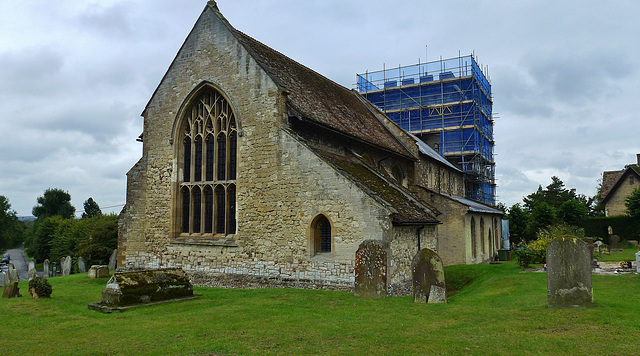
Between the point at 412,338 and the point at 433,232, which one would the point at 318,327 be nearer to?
the point at 412,338

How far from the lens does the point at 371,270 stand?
1227 cm

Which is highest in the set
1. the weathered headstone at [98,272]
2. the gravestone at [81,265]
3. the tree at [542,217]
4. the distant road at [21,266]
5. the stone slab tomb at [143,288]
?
the tree at [542,217]

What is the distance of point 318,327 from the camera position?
341 inches

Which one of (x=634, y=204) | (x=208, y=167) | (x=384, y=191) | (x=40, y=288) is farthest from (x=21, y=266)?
(x=634, y=204)

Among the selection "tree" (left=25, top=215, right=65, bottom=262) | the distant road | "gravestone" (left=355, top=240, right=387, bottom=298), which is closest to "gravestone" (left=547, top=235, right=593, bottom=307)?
"gravestone" (left=355, top=240, right=387, bottom=298)

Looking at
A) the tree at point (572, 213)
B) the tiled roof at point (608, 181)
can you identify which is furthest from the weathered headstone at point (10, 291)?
the tiled roof at point (608, 181)

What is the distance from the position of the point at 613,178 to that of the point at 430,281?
163 ft

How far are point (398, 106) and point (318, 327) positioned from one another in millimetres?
40771

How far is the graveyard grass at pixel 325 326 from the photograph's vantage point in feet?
23.4

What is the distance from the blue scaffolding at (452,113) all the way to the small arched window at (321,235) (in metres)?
29.7

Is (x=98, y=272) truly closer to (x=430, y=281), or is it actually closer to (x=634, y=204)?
(x=430, y=281)

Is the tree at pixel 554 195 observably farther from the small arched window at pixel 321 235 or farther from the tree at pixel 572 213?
the small arched window at pixel 321 235

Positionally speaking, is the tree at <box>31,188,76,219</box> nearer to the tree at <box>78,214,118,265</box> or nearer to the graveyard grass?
the tree at <box>78,214,118,265</box>

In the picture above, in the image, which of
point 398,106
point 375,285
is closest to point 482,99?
point 398,106
